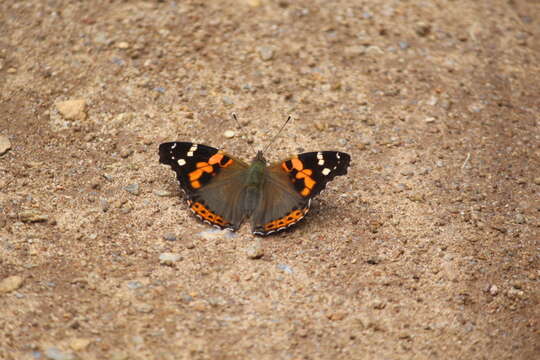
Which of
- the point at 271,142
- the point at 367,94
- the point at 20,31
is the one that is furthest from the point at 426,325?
the point at 20,31

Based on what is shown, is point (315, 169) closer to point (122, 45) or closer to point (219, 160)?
point (219, 160)

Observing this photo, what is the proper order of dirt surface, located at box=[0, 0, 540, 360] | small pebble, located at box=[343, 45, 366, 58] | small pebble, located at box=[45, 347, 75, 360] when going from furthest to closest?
small pebble, located at box=[343, 45, 366, 58]
dirt surface, located at box=[0, 0, 540, 360]
small pebble, located at box=[45, 347, 75, 360]

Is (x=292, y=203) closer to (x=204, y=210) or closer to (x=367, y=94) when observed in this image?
(x=204, y=210)

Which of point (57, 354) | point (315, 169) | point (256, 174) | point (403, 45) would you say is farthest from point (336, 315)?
point (403, 45)

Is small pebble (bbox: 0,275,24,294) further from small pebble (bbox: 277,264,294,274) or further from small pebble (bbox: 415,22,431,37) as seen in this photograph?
small pebble (bbox: 415,22,431,37)

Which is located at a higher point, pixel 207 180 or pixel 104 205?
pixel 207 180

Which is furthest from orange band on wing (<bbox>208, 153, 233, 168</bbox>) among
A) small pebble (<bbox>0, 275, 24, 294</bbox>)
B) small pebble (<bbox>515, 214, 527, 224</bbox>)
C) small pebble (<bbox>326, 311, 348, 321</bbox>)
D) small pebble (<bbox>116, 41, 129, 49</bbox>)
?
small pebble (<bbox>515, 214, 527, 224</bbox>)
